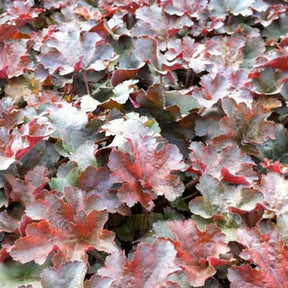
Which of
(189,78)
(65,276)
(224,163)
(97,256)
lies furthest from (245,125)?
(65,276)

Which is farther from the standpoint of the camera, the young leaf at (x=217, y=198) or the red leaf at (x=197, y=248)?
the young leaf at (x=217, y=198)

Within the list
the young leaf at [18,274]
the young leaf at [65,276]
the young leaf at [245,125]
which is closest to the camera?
the young leaf at [65,276]

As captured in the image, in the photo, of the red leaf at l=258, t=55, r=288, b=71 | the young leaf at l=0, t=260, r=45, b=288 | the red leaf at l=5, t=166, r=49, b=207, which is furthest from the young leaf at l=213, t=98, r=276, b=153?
the young leaf at l=0, t=260, r=45, b=288

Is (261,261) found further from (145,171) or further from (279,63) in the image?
(279,63)

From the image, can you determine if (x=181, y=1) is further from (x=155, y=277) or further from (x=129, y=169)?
(x=155, y=277)

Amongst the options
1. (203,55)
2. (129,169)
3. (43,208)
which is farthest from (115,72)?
(43,208)

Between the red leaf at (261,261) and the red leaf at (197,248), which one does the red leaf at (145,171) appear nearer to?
the red leaf at (197,248)

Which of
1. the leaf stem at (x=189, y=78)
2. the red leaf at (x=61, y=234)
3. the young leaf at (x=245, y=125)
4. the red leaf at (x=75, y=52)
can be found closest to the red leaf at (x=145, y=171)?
the red leaf at (x=61, y=234)
